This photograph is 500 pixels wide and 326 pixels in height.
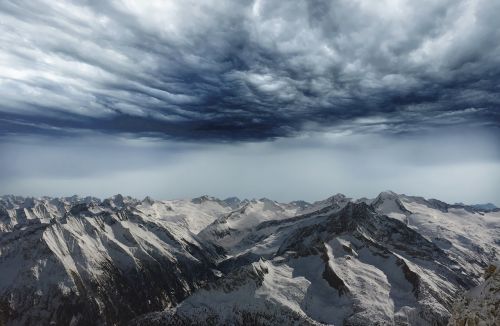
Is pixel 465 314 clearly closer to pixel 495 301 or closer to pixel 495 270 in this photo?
pixel 495 301

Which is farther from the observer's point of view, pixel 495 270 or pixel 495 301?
pixel 495 270

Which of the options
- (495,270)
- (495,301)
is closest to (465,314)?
(495,301)

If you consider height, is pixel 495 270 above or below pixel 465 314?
above
